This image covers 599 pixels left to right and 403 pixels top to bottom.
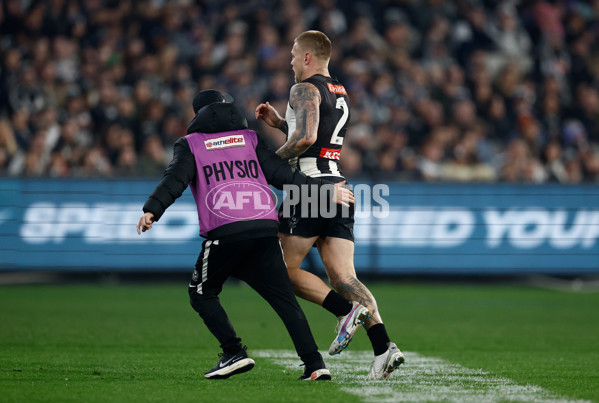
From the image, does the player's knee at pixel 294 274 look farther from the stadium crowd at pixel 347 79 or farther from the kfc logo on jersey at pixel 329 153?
the stadium crowd at pixel 347 79

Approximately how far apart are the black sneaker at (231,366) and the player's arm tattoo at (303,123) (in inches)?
52.1

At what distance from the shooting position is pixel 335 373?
6203 mm

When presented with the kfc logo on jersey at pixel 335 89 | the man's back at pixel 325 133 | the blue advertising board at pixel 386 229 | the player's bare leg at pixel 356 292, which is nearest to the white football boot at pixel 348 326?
the player's bare leg at pixel 356 292

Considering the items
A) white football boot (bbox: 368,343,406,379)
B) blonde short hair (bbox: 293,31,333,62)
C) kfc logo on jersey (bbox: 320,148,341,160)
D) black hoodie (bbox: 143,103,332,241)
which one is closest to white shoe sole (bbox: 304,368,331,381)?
white football boot (bbox: 368,343,406,379)

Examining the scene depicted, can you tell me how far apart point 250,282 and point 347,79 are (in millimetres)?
10899

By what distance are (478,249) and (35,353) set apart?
27.0ft

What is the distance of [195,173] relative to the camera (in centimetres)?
582

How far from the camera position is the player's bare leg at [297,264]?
20.2ft

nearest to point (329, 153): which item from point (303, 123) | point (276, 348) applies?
point (303, 123)

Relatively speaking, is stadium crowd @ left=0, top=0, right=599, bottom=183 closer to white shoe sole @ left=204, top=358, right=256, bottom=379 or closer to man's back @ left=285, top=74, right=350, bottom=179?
man's back @ left=285, top=74, right=350, bottom=179

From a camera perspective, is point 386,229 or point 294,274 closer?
point 294,274

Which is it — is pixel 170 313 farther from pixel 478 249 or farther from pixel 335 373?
pixel 478 249

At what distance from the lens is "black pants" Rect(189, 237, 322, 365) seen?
224 inches
